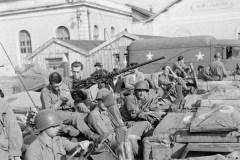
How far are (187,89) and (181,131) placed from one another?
500 centimetres

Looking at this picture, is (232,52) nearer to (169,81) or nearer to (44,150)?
(169,81)

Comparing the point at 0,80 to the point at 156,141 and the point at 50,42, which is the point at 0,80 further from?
the point at 156,141

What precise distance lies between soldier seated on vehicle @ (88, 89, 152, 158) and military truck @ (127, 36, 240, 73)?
8308 mm

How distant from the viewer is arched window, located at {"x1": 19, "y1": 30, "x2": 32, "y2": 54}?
2528 centimetres

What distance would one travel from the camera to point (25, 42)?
25406 millimetres

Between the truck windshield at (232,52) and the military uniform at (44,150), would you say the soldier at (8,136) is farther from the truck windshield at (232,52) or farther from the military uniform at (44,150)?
the truck windshield at (232,52)

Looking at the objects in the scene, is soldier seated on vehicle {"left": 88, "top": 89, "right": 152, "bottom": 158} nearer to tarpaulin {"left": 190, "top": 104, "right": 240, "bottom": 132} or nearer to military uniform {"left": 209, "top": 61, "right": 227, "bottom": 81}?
tarpaulin {"left": 190, "top": 104, "right": 240, "bottom": 132}

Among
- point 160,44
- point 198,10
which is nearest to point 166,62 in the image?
point 160,44

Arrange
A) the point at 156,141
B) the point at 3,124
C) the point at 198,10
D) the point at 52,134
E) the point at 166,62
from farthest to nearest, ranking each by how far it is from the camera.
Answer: the point at 198,10
the point at 166,62
the point at 156,141
the point at 3,124
the point at 52,134

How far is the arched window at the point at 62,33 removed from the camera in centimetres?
2403

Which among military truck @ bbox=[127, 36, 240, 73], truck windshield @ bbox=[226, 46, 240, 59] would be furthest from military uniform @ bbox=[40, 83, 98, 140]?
truck windshield @ bbox=[226, 46, 240, 59]

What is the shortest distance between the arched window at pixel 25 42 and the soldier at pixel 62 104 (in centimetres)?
1996

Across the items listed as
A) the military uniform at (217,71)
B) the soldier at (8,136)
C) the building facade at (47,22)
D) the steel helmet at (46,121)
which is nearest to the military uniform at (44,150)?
the steel helmet at (46,121)

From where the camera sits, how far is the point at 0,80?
14.0 meters
